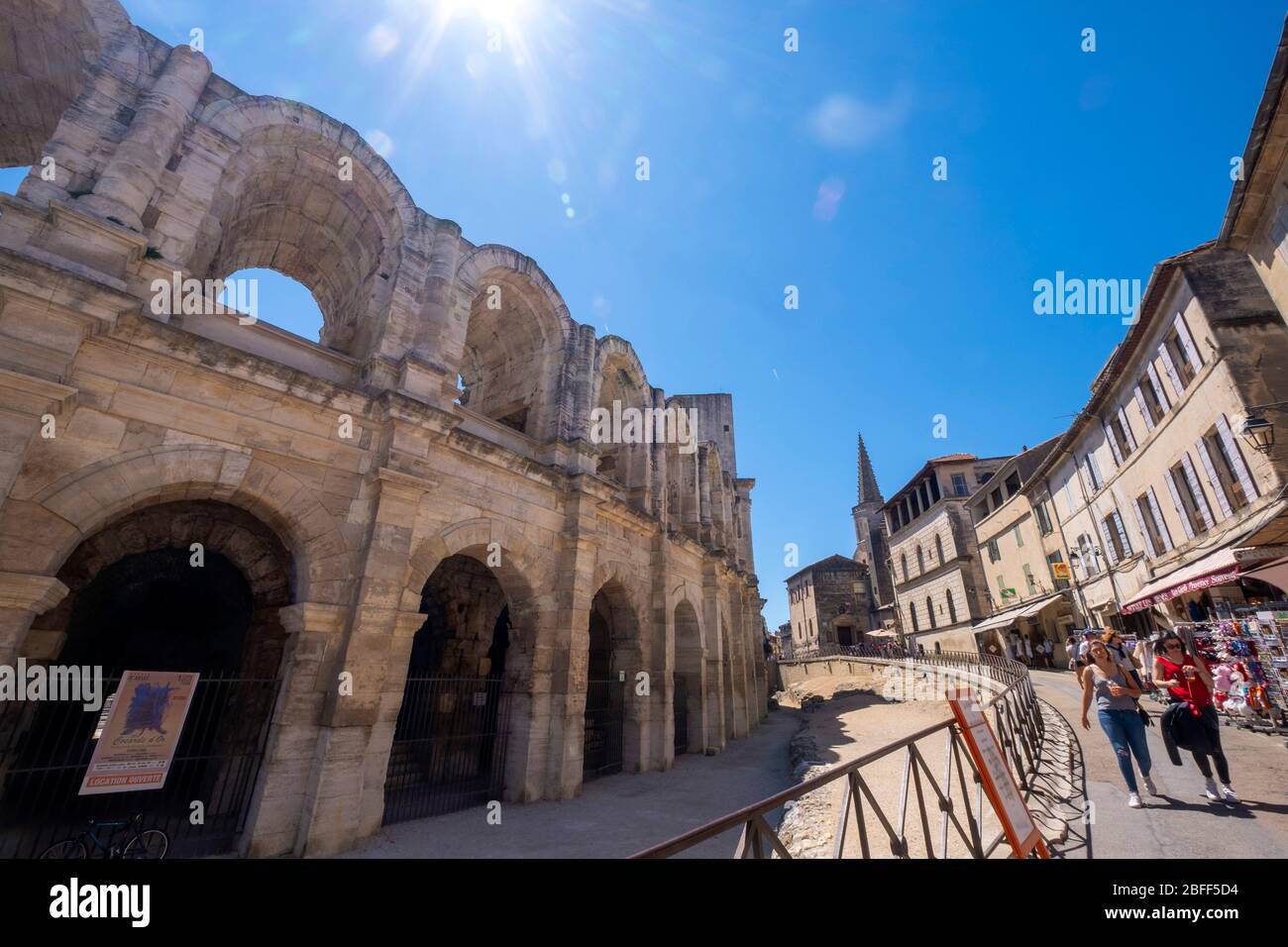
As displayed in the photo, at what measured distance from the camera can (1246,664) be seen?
8938 millimetres

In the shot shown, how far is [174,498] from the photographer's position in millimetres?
6398

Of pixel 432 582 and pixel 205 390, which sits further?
pixel 432 582

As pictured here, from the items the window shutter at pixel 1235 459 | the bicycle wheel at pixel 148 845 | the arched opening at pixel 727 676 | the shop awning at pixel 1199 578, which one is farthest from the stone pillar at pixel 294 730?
the window shutter at pixel 1235 459

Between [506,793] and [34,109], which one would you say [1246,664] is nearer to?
[506,793]

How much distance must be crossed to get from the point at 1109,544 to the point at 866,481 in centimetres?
4467

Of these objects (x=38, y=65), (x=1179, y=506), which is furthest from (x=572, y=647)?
(x=1179, y=506)

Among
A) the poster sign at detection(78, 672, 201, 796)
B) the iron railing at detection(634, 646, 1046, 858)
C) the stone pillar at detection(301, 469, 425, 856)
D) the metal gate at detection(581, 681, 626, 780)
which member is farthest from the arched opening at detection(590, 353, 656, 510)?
the poster sign at detection(78, 672, 201, 796)

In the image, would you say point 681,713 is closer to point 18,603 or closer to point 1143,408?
point 18,603

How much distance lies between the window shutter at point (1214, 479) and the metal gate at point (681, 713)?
1307 cm

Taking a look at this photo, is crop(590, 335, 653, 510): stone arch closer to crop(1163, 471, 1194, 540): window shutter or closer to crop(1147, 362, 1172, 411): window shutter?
crop(1163, 471, 1194, 540): window shutter

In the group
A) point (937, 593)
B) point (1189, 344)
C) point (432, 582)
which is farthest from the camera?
point (937, 593)

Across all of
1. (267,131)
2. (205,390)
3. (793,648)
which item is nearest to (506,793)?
(205,390)

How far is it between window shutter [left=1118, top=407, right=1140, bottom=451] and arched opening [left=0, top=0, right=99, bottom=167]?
79.4ft
